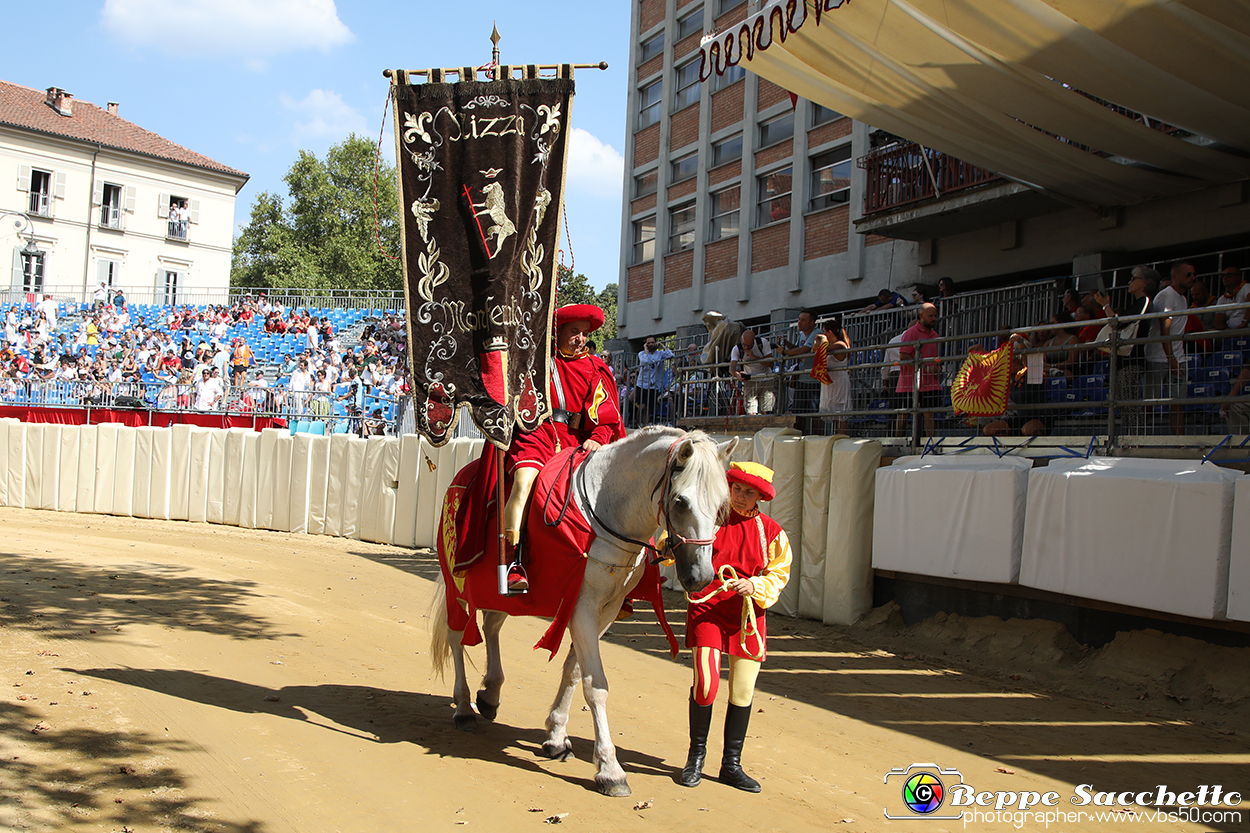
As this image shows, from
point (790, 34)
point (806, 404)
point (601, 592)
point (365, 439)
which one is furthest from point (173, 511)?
point (601, 592)

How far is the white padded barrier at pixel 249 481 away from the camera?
19.5m

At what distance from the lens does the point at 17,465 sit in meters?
21.5

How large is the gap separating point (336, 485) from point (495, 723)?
1299cm

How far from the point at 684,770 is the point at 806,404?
8.61 m

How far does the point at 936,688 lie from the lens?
8.44m

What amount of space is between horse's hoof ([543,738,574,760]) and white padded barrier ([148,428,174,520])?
55.6 feet

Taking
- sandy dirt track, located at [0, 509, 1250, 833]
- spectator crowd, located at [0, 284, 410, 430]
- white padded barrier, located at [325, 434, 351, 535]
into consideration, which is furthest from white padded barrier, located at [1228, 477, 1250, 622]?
spectator crowd, located at [0, 284, 410, 430]

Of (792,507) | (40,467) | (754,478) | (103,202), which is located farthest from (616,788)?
(103,202)

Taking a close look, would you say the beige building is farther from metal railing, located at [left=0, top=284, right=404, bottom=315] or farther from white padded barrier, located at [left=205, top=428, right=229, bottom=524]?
white padded barrier, located at [left=205, top=428, right=229, bottom=524]

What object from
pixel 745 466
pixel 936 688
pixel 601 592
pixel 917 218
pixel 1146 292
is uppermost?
pixel 917 218

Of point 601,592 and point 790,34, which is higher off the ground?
point 790,34

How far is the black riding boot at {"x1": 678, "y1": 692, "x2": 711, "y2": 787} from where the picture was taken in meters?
5.42

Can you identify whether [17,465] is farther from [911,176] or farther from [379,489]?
[911,176]

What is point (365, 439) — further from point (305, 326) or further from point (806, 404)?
point (305, 326)
